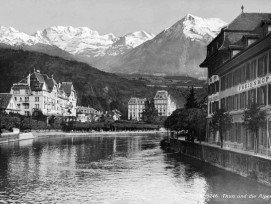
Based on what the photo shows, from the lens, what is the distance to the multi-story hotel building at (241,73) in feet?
147

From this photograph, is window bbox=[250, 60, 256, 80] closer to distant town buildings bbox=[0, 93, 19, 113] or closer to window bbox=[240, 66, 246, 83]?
window bbox=[240, 66, 246, 83]

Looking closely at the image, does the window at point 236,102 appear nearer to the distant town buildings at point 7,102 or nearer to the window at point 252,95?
the window at point 252,95

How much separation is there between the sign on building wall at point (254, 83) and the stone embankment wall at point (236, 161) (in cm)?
697

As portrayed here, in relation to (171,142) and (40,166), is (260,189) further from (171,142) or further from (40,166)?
(171,142)

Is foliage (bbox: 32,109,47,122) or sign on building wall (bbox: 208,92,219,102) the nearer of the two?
sign on building wall (bbox: 208,92,219,102)


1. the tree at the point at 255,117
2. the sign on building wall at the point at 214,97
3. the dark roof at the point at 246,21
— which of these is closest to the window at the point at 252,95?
the tree at the point at 255,117

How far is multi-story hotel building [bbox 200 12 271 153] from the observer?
44719mm

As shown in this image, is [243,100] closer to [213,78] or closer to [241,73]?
[241,73]

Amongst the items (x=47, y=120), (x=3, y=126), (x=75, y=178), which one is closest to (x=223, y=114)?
(x=75, y=178)

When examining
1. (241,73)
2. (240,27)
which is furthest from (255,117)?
(240,27)

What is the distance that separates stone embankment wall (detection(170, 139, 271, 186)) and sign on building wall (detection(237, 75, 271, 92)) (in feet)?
22.9

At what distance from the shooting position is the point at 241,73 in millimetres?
53906

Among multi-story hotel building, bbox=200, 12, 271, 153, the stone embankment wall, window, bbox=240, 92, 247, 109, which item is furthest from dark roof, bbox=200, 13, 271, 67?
the stone embankment wall

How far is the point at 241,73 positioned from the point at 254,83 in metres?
6.21
